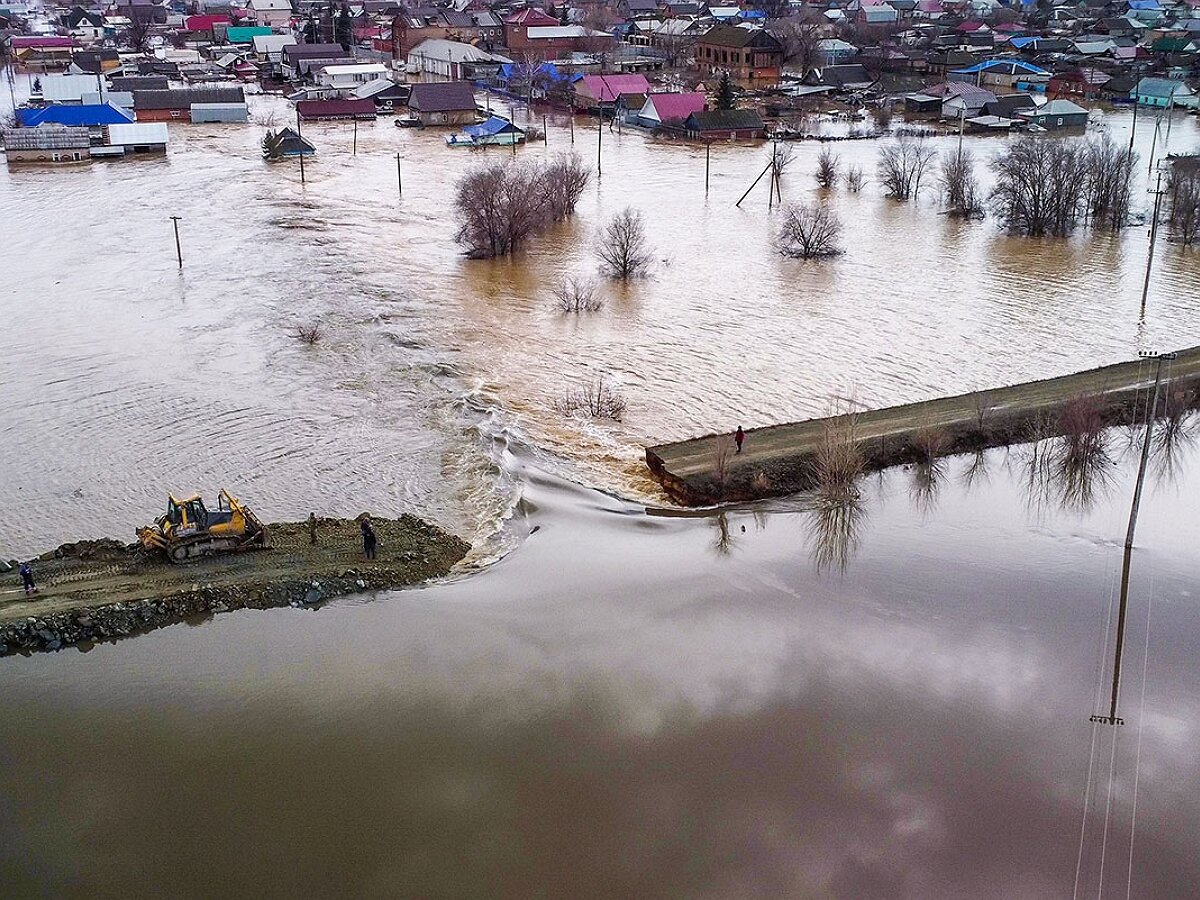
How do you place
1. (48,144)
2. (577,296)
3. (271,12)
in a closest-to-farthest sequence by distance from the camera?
(577,296) → (48,144) → (271,12)

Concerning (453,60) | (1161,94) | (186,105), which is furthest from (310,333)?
(1161,94)

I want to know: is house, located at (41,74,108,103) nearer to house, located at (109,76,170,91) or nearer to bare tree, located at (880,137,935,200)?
house, located at (109,76,170,91)

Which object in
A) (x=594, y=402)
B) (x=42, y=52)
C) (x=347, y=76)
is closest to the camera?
(x=594, y=402)

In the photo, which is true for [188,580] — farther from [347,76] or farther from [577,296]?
[347,76]

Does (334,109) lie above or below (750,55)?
below

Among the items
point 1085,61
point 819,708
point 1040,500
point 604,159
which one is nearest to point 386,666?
point 819,708

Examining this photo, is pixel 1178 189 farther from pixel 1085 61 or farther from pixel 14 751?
pixel 1085 61

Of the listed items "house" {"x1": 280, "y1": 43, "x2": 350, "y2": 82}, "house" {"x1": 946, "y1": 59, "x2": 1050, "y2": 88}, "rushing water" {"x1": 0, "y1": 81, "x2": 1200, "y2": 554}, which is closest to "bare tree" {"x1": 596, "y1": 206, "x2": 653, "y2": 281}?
"rushing water" {"x1": 0, "y1": 81, "x2": 1200, "y2": 554}
